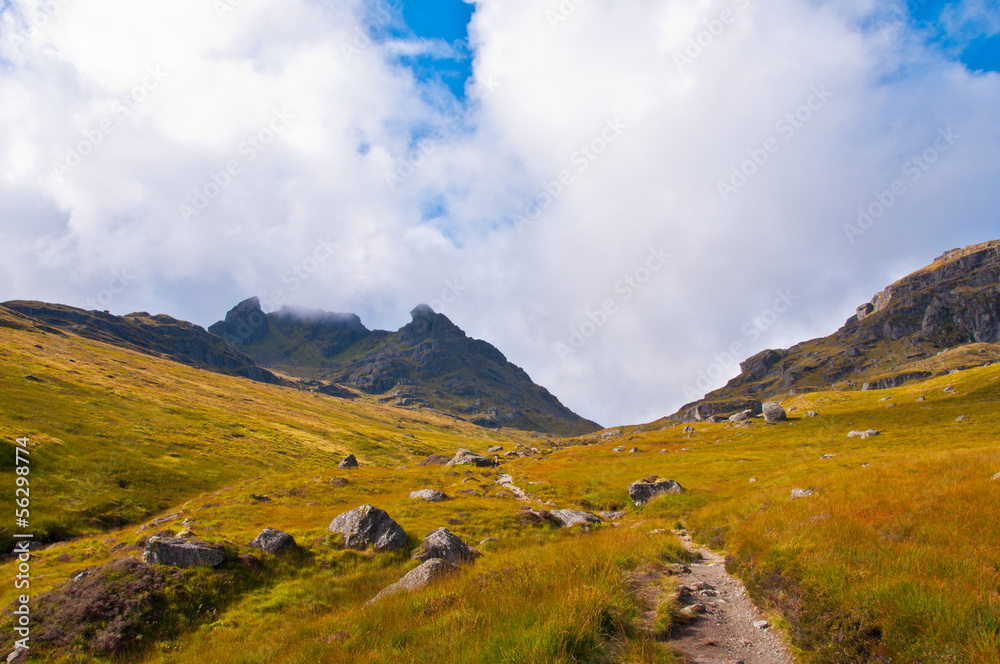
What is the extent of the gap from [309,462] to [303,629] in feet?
261

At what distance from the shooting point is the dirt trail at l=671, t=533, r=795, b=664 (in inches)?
280

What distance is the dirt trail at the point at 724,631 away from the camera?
7.11 metres

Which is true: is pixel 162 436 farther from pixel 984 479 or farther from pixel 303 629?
pixel 984 479

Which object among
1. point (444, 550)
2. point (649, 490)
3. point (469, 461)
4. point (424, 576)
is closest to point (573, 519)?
point (649, 490)

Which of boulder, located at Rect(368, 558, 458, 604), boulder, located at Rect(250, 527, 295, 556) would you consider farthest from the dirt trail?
boulder, located at Rect(250, 527, 295, 556)

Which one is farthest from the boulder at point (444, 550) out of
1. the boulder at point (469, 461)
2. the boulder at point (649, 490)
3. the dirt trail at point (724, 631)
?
the boulder at point (469, 461)

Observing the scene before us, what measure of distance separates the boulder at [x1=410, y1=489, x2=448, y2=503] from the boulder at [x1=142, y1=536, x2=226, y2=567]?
17.6 m

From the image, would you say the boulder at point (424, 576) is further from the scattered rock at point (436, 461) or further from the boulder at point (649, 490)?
the scattered rock at point (436, 461)

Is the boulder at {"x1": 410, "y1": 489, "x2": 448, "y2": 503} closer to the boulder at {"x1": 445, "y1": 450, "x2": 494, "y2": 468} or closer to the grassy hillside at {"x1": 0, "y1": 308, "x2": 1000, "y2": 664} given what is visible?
the grassy hillside at {"x1": 0, "y1": 308, "x2": 1000, "y2": 664}

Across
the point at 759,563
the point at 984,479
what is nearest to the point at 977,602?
the point at 759,563

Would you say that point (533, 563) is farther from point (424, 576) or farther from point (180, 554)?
point (180, 554)

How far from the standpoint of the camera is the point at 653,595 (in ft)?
33.1

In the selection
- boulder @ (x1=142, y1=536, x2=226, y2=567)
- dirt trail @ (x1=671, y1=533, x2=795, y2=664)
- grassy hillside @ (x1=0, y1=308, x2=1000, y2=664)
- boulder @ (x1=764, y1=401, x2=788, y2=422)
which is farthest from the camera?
boulder @ (x1=764, y1=401, x2=788, y2=422)

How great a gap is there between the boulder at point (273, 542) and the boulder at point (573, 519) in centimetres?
1607
